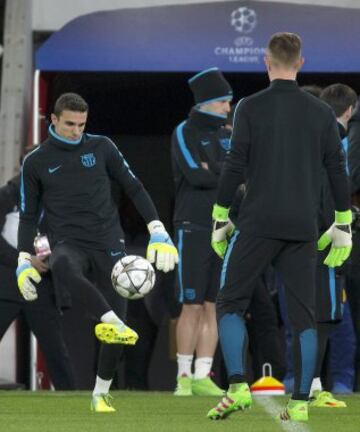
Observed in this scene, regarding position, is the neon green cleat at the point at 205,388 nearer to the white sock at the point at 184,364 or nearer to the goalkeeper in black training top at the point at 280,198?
the white sock at the point at 184,364

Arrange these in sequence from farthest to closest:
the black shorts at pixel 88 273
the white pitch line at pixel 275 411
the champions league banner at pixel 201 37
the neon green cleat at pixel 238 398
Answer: the champions league banner at pixel 201 37 → the black shorts at pixel 88 273 → the neon green cleat at pixel 238 398 → the white pitch line at pixel 275 411

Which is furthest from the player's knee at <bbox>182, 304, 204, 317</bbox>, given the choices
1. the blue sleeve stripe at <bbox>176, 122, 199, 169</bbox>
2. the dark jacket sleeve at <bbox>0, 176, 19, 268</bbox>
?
the dark jacket sleeve at <bbox>0, 176, 19, 268</bbox>

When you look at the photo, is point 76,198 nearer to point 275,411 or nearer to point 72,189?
point 72,189

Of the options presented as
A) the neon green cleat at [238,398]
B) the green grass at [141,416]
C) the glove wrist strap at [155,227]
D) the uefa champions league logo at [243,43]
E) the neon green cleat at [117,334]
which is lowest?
the green grass at [141,416]

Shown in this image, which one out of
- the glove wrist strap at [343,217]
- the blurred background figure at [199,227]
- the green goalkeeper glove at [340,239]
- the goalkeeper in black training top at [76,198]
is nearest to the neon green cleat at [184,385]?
the blurred background figure at [199,227]

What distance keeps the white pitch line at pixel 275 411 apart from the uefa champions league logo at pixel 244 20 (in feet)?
14.8

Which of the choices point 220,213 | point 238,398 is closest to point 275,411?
point 238,398

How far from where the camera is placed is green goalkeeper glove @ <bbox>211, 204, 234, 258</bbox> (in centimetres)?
921

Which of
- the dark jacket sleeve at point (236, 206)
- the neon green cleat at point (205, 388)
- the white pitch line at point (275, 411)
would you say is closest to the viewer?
the white pitch line at point (275, 411)

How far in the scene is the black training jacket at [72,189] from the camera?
10.6 meters

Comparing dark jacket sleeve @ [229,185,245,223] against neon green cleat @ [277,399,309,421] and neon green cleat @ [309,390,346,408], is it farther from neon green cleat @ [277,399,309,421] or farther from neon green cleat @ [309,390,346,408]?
neon green cleat @ [277,399,309,421]

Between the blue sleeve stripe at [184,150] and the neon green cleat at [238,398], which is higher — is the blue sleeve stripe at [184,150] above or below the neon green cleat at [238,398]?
above

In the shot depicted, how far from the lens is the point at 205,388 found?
12273 millimetres

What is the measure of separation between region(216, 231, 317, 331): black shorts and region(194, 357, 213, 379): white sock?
336 centimetres
